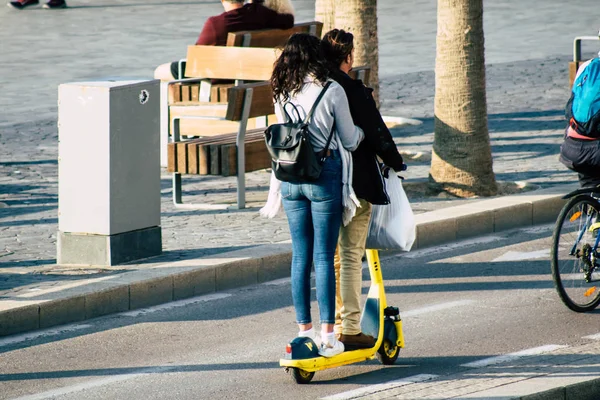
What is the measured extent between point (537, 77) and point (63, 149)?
10254 mm

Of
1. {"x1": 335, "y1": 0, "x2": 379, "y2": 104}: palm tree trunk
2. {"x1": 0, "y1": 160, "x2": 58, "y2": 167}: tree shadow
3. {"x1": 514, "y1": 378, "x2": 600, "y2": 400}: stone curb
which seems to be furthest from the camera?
{"x1": 0, "y1": 160, "x2": 58, "y2": 167}: tree shadow

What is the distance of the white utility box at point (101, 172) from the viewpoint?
882 centimetres

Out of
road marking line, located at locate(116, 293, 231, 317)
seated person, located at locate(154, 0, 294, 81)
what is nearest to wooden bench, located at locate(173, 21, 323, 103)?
seated person, located at locate(154, 0, 294, 81)

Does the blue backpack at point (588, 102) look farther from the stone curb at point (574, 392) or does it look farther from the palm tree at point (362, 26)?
the palm tree at point (362, 26)

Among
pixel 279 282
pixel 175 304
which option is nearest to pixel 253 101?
pixel 279 282

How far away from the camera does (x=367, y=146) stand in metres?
6.54

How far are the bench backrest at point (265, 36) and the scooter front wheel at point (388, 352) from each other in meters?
6.22

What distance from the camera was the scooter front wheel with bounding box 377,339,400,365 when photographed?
268 inches

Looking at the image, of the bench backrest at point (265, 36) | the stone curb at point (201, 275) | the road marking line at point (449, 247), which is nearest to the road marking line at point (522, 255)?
the road marking line at point (449, 247)

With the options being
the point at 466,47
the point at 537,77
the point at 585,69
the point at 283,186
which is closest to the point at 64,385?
the point at 283,186

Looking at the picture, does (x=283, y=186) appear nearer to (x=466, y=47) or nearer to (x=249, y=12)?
(x=466, y=47)

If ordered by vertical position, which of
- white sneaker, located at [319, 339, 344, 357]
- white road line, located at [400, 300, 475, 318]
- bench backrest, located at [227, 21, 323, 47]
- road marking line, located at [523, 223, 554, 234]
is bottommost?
road marking line, located at [523, 223, 554, 234]

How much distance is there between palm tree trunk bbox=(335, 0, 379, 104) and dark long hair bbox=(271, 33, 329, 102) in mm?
Answer: 6400

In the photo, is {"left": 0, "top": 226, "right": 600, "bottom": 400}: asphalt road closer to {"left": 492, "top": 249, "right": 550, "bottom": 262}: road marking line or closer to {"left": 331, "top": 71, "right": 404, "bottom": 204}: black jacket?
{"left": 492, "top": 249, "right": 550, "bottom": 262}: road marking line
